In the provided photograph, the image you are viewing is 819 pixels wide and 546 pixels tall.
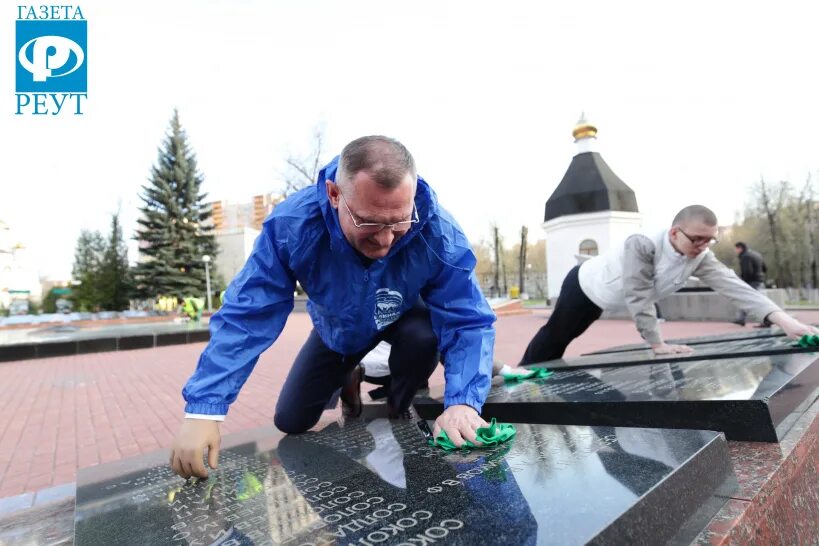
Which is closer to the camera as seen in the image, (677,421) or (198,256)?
(677,421)

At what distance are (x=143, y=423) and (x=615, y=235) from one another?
1569cm

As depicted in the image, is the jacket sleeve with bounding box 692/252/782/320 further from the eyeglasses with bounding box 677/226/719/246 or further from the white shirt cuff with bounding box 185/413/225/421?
the white shirt cuff with bounding box 185/413/225/421

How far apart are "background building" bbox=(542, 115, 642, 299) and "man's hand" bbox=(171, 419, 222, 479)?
622 inches

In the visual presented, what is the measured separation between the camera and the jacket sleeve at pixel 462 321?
70.4 inches

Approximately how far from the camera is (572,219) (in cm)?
1730

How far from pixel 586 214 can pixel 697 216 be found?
14657 mm

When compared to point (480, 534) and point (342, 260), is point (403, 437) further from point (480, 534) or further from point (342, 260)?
point (480, 534)

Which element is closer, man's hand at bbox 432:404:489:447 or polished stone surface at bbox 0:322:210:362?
man's hand at bbox 432:404:489:447

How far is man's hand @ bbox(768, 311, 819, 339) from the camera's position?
2.84m

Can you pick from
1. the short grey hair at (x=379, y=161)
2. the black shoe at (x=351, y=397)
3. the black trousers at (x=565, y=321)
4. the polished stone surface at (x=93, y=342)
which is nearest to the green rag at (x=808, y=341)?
the black trousers at (x=565, y=321)

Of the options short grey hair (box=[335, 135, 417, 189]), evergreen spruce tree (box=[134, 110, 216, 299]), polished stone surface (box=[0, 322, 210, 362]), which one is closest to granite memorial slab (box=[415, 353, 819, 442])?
short grey hair (box=[335, 135, 417, 189])

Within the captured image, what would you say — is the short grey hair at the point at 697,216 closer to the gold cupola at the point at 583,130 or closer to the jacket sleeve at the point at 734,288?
the jacket sleeve at the point at 734,288

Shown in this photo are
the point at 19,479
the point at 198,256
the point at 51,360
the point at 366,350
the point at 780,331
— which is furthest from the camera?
the point at 198,256

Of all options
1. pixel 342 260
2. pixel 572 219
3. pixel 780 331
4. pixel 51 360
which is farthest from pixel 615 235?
pixel 342 260
